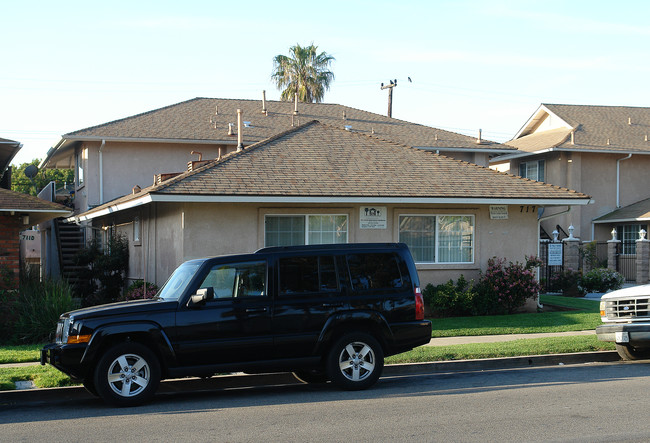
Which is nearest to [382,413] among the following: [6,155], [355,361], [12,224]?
[355,361]

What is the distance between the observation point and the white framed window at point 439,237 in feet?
61.3

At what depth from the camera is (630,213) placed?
3130cm

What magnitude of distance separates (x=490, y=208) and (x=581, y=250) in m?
11.3

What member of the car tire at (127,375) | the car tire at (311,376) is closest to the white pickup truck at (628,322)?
the car tire at (311,376)

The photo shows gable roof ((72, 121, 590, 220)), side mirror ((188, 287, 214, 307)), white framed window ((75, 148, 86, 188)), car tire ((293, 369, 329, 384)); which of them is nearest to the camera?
side mirror ((188, 287, 214, 307))

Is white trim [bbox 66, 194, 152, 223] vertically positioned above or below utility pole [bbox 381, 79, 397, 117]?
below

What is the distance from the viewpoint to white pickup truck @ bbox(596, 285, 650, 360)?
39.3 feet

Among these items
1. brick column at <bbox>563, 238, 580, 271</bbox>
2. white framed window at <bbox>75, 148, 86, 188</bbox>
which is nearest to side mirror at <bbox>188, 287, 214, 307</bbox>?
brick column at <bbox>563, 238, 580, 271</bbox>

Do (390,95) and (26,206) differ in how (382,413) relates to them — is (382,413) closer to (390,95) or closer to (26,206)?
(26,206)

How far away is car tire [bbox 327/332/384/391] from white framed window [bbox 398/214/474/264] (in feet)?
27.9

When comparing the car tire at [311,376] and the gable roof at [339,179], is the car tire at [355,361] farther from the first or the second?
the gable roof at [339,179]

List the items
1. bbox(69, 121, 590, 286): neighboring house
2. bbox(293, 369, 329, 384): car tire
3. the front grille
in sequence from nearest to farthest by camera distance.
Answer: bbox(293, 369, 329, 384): car tire < the front grille < bbox(69, 121, 590, 286): neighboring house

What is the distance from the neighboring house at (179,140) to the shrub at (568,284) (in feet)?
20.8

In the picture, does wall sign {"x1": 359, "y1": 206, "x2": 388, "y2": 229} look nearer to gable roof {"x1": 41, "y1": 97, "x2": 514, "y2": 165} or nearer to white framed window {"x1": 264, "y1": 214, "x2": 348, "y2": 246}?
white framed window {"x1": 264, "y1": 214, "x2": 348, "y2": 246}
